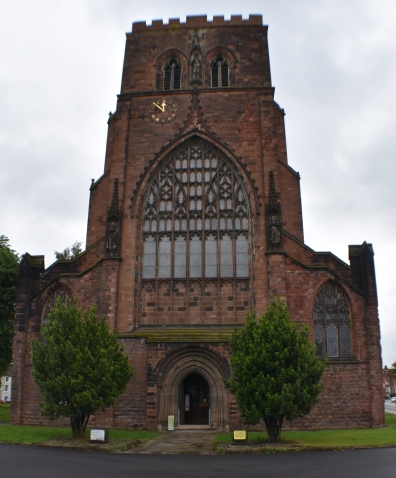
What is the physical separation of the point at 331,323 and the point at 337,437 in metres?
7.09

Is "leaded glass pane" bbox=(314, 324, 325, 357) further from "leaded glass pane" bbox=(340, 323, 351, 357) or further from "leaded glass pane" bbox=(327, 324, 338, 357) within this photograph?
"leaded glass pane" bbox=(340, 323, 351, 357)

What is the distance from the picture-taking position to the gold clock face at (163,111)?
31062 mm

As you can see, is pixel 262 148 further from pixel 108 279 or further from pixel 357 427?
→ pixel 357 427

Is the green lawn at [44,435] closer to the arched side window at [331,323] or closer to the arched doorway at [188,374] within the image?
the arched doorway at [188,374]

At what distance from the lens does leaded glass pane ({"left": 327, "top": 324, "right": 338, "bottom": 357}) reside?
2616cm

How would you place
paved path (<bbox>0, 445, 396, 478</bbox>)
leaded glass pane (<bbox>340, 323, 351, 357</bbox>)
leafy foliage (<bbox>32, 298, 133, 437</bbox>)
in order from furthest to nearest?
leaded glass pane (<bbox>340, 323, 351, 357</bbox>)
leafy foliage (<bbox>32, 298, 133, 437</bbox>)
paved path (<bbox>0, 445, 396, 478</bbox>)

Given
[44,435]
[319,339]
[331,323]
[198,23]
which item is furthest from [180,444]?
[198,23]

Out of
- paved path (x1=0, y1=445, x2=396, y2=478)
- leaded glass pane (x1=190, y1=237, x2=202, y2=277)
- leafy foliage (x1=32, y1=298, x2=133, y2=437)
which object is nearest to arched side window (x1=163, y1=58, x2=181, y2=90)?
leaded glass pane (x1=190, y1=237, x2=202, y2=277)

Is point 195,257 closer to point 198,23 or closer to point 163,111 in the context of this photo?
point 163,111

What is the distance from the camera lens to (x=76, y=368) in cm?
1973

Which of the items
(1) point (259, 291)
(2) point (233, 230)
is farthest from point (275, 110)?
(1) point (259, 291)

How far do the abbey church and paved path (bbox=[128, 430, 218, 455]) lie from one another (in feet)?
4.63

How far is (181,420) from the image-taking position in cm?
2588

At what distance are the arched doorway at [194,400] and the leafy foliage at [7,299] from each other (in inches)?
475
